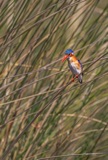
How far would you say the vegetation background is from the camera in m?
1.75

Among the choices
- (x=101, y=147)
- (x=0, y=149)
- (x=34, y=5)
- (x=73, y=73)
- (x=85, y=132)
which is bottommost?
(x=101, y=147)

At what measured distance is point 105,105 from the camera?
187 cm

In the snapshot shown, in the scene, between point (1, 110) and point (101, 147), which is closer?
point (1, 110)

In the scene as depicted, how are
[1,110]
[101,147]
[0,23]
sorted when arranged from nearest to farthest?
1. [0,23]
2. [1,110]
3. [101,147]

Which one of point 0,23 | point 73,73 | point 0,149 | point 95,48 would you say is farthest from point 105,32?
point 0,149

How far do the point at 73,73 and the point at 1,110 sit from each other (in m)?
0.31

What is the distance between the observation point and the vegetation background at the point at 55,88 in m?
1.75

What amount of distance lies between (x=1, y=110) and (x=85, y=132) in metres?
0.33

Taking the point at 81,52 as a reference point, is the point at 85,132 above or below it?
below

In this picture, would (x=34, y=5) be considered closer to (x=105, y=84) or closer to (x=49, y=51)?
(x=49, y=51)

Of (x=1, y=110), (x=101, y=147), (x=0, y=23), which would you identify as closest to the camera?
(x=0, y=23)

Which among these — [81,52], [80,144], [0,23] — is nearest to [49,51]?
[81,52]

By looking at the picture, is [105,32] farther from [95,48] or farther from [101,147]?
[101,147]

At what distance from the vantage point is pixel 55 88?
1802 mm
